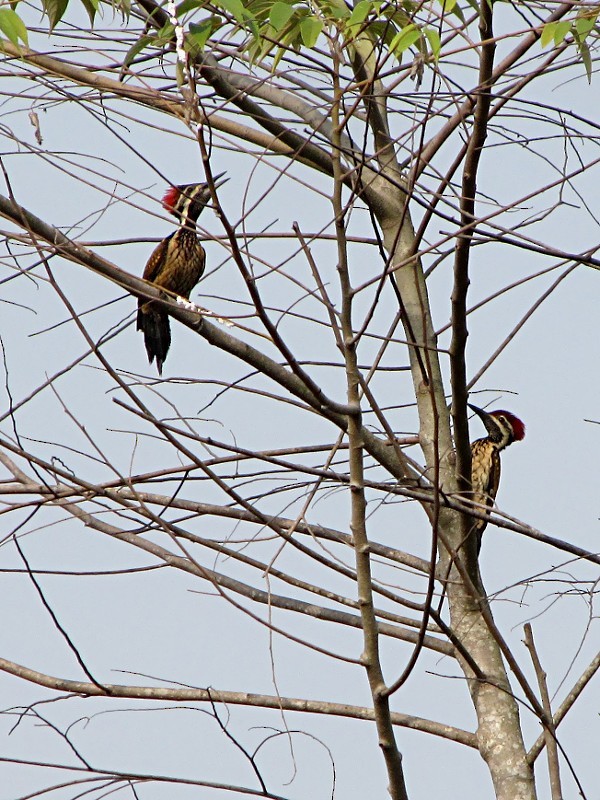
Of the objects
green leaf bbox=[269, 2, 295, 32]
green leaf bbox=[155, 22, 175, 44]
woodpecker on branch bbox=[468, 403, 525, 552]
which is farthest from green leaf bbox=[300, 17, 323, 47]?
woodpecker on branch bbox=[468, 403, 525, 552]

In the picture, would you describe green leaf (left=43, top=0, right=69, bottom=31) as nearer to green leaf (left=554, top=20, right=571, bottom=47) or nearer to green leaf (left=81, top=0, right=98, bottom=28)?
green leaf (left=81, top=0, right=98, bottom=28)

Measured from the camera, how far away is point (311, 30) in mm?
2500

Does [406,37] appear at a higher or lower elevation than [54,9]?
lower

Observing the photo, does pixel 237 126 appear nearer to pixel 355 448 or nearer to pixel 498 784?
pixel 355 448

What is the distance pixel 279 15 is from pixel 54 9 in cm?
63

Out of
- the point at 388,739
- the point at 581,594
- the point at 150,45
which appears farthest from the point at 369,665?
the point at 150,45

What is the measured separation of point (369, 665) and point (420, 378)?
1364 millimetres

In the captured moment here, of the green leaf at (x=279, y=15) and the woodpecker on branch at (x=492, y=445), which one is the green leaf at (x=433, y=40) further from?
the woodpecker on branch at (x=492, y=445)

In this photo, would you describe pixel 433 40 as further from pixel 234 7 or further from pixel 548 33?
pixel 234 7

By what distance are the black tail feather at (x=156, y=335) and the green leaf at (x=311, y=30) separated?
3.33m

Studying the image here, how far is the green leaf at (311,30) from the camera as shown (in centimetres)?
248

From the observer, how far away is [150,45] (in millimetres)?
2730

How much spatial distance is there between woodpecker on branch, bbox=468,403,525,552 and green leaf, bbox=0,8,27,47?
4001mm

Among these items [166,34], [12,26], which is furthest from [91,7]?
[12,26]
